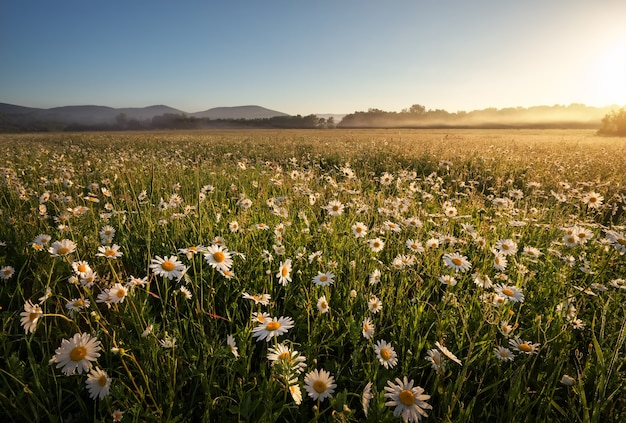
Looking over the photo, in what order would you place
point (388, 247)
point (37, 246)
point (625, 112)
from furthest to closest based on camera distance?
1. point (625, 112)
2. point (388, 247)
3. point (37, 246)

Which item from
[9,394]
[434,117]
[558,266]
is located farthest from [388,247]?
[434,117]

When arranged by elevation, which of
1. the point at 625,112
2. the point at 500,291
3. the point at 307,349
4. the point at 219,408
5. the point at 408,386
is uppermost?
the point at 625,112

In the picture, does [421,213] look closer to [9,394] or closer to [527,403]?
[527,403]

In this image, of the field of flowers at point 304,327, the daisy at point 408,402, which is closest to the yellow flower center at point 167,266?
the field of flowers at point 304,327

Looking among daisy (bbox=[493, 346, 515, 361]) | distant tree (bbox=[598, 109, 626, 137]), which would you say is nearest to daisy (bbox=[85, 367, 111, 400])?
daisy (bbox=[493, 346, 515, 361])

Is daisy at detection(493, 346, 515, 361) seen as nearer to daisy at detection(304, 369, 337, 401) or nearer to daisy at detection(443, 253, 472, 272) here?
daisy at detection(443, 253, 472, 272)

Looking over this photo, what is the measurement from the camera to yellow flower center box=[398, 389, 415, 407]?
4.45ft

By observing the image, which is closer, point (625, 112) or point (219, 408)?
point (219, 408)

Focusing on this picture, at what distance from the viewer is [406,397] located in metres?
1.36

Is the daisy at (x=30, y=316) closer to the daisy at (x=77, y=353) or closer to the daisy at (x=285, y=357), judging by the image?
the daisy at (x=77, y=353)

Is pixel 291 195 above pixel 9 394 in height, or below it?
above

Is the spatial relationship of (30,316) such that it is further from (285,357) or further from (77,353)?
(285,357)

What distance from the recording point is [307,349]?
1.88 meters

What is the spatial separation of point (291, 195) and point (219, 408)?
3.27 metres
